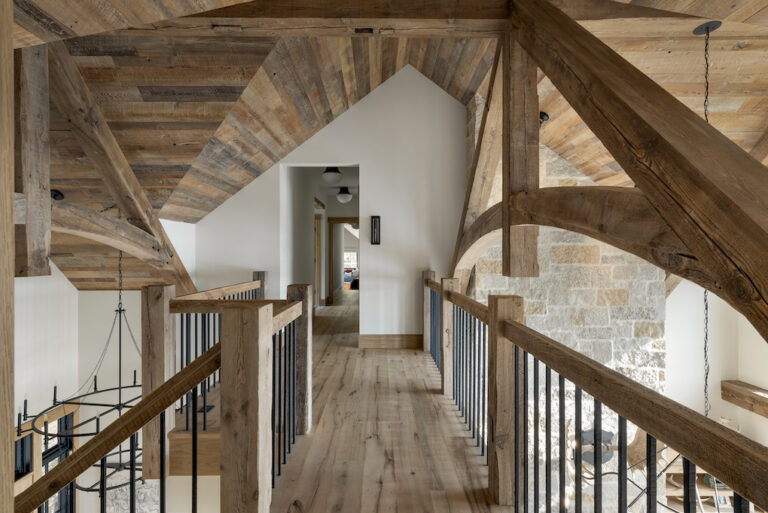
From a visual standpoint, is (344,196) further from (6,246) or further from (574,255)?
(6,246)

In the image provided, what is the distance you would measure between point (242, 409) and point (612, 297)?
4722 mm

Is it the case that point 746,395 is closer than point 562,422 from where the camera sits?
No

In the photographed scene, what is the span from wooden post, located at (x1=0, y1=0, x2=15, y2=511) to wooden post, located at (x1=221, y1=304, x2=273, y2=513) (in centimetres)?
62

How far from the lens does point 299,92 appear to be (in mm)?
4012

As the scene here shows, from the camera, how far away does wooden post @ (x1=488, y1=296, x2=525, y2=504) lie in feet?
6.37

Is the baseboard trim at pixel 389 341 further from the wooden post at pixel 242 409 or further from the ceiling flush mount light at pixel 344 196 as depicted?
the wooden post at pixel 242 409

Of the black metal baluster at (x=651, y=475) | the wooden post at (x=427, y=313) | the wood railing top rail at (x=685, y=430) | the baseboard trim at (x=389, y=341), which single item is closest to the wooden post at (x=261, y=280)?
the baseboard trim at (x=389, y=341)

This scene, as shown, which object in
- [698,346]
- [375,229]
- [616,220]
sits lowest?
[698,346]

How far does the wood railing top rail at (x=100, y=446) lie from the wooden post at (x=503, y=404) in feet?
4.13

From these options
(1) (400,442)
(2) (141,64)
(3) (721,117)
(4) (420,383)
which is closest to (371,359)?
(4) (420,383)

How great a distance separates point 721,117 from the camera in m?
3.77

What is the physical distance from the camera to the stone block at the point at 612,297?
5.07m

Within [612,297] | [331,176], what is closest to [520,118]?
[612,297]

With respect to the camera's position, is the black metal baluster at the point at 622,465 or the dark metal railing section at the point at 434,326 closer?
the black metal baluster at the point at 622,465
